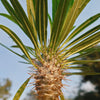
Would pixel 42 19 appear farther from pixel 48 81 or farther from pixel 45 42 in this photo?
pixel 48 81

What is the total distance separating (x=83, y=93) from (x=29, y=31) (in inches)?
130

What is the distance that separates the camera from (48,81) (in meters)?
1.00

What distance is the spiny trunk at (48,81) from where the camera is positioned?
3.17 feet

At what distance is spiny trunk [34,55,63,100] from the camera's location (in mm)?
967

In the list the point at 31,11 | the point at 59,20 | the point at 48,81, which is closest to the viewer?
the point at 48,81

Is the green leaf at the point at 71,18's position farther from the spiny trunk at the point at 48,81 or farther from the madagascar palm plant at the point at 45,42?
the spiny trunk at the point at 48,81

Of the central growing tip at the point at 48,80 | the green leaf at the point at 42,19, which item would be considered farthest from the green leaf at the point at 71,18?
the central growing tip at the point at 48,80

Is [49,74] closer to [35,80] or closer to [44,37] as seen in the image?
[35,80]

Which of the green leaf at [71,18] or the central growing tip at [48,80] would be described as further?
the green leaf at [71,18]

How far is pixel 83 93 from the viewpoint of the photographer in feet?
12.1

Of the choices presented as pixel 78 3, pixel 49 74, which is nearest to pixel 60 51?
pixel 49 74

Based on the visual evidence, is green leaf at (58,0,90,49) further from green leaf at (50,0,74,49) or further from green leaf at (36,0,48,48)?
green leaf at (36,0,48,48)

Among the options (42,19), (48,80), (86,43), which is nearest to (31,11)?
(42,19)

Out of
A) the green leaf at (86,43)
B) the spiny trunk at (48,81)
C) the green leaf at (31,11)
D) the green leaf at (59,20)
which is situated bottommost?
the spiny trunk at (48,81)
